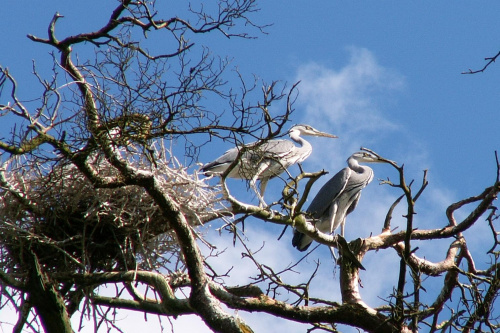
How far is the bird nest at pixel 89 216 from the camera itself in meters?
5.43

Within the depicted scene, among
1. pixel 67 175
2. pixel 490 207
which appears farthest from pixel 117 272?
pixel 490 207

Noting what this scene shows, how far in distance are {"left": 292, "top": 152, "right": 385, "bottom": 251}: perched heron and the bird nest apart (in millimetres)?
4116

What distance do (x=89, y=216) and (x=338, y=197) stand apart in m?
5.05

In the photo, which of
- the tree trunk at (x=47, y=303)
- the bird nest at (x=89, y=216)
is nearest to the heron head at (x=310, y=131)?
the bird nest at (x=89, y=216)

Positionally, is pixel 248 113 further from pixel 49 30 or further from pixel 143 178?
pixel 49 30

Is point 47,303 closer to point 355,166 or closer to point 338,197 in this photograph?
point 338,197

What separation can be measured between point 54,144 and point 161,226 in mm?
1117

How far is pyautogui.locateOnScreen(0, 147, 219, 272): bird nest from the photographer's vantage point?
543 cm

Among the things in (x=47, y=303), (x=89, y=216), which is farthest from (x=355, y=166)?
(x=47, y=303)

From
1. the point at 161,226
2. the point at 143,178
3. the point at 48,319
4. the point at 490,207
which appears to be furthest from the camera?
the point at 490,207

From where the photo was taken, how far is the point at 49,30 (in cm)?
529

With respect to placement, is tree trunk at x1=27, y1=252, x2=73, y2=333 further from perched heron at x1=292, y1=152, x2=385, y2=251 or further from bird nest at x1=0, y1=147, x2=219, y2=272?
perched heron at x1=292, y1=152, x2=385, y2=251

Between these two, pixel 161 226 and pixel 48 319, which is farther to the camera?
pixel 161 226

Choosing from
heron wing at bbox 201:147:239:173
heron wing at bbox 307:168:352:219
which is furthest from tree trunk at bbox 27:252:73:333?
heron wing at bbox 307:168:352:219
